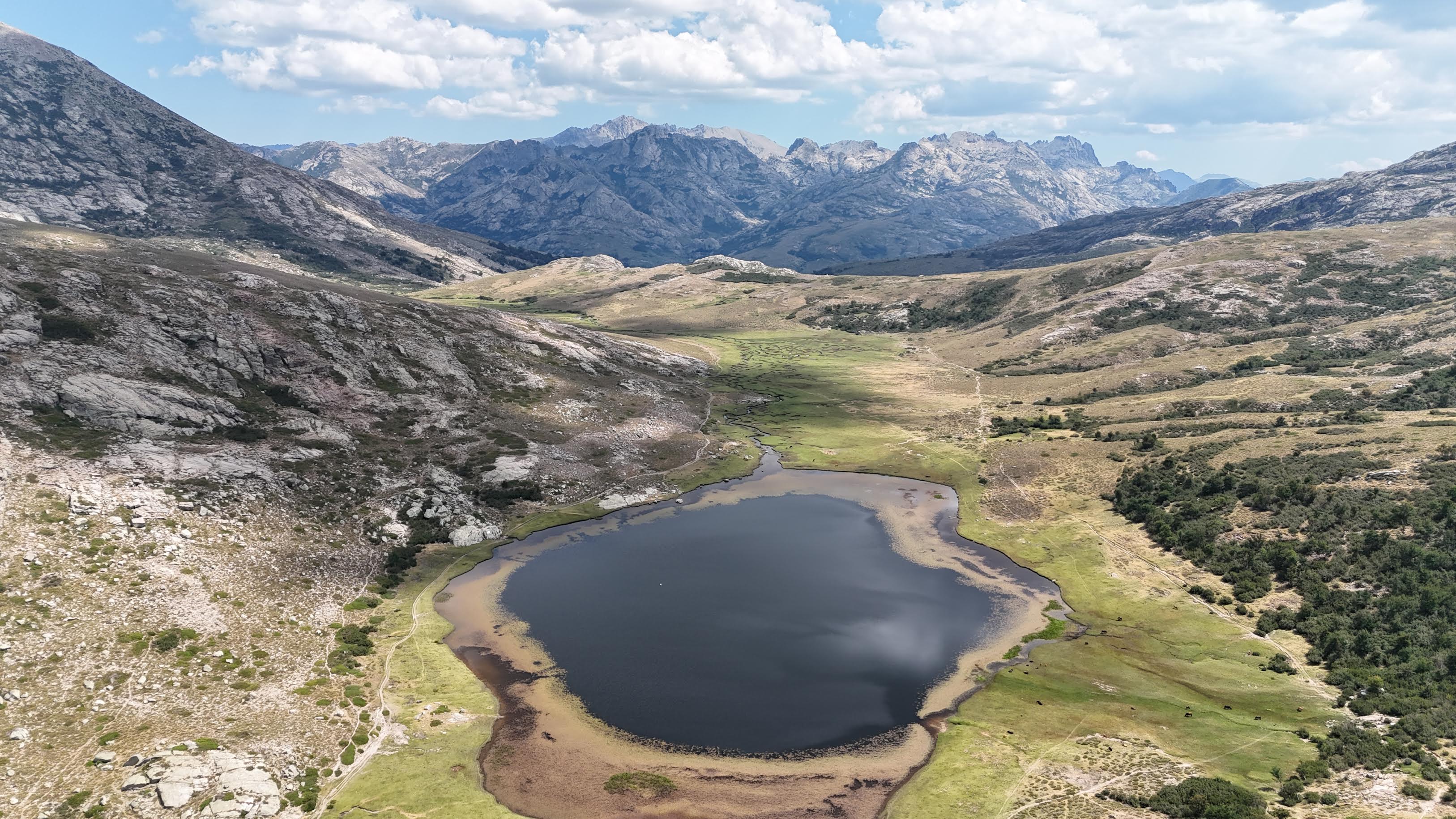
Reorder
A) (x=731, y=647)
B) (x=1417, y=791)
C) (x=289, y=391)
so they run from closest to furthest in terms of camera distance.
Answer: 1. (x=1417, y=791)
2. (x=731, y=647)
3. (x=289, y=391)

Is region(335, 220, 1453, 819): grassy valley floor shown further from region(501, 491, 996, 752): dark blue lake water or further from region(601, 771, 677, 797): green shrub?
region(501, 491, 996, 752): dark blue lake water

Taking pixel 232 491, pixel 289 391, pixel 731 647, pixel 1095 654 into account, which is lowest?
pixel 1095 654

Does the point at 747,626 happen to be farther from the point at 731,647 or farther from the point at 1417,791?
the point at 1417,791

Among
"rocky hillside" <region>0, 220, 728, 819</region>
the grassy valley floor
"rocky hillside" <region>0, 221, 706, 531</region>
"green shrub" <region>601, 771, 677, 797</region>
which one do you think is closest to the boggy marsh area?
"green shrub" <region>601, 771, 677, 797</region>

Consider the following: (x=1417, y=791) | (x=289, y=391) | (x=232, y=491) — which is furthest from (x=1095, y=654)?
(x=289, y=391)

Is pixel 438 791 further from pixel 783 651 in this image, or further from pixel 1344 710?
pixel 1344 710

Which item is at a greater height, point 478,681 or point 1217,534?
point 1217,534

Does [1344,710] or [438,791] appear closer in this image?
[438,791]

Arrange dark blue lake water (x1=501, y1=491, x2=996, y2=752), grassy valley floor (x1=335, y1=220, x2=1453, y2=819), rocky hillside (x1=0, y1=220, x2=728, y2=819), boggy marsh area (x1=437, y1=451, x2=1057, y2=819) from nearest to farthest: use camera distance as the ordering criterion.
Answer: rocky hillside (x1=0, y1=220, x2=728, y2=819)
grassy valley floor (x1=335, y1=220, x2=1453, y2=819)
boggy marsh area (x1=437, y1=451, x2=1057, y2=819)
dark blue lake water (x1=501, y1=491, x2=996, y2=752)

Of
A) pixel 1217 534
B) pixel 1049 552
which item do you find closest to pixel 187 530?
pixel 1049 552
